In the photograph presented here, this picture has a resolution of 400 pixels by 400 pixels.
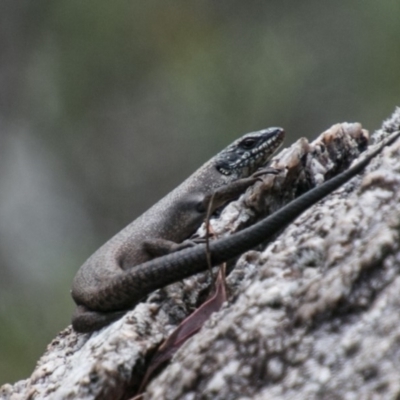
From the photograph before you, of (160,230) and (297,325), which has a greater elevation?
(160,230)

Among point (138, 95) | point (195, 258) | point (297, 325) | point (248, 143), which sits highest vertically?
point (138, 95)

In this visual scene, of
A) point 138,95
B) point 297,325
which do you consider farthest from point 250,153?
point 138,95

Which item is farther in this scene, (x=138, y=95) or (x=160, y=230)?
(x=138, y=95)

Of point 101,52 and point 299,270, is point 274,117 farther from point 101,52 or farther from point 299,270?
point 299,270

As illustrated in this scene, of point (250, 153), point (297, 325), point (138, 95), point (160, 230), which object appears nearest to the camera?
point (297, 325)

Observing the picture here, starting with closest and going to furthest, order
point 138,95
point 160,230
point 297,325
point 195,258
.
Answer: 1. point 297,325
2. point 195,258
3. point 160,230
4. point 138,95

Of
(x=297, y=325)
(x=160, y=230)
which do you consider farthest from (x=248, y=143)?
(x=297, y=325)

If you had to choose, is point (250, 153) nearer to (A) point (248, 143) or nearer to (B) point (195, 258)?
(A) point (248, 143)

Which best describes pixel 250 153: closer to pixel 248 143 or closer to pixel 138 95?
pixel 248 143

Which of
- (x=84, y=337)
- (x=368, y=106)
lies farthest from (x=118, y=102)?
(x=84, y=337)
